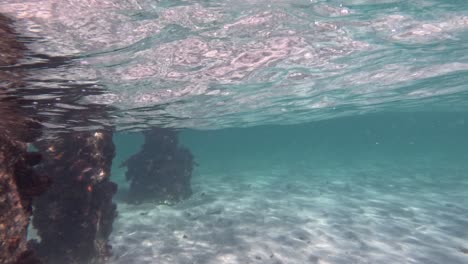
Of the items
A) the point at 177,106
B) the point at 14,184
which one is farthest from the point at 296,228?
the point at 14,184

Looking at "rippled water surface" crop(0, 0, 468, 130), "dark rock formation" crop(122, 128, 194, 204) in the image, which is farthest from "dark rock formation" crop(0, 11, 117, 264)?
"dark rock formation" crop(122, 128, 194, 204)

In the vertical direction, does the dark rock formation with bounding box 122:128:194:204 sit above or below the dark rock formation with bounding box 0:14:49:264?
below

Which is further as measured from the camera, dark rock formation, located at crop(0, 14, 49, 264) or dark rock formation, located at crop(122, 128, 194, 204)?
dark rock formation, located at crop(122, 128, 194, 204)

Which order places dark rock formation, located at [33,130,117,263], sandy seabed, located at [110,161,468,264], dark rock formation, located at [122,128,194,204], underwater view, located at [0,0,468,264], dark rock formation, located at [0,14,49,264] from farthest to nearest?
1. dark rock formation, located at [122,128,194,204]
2. sandy seabed, located at [110,161,468,264]
3. dark rock formation, located at [33,130,117,263]
4. underwater view, located at [0,0,468,264]
5. dark rock formation, located at [0,14,49,264]

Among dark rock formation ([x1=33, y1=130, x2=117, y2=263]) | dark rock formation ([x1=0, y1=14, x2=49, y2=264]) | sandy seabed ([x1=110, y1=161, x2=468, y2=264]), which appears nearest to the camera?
dark rock formation ([x1=0, y1=14, x2=49, y2=264])

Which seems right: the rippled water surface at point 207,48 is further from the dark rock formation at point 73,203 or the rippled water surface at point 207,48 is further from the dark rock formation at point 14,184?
the dark rock formation at point 73,203

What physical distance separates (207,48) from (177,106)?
7188mm

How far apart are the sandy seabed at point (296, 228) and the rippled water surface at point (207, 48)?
587 cm

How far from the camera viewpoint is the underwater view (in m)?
8.04

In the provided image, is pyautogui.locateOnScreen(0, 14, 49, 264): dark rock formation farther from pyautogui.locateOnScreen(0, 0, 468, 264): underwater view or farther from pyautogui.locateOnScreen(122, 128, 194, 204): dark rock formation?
pyautogui.locateOnScreen(122, 128, 194, 204): dark rock formation

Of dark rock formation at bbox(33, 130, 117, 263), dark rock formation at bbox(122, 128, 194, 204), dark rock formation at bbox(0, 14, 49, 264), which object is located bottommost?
dark rock formation at bbox(122, 128, 194, 204)

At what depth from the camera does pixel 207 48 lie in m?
11.8

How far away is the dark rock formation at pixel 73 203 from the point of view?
11.6 meters

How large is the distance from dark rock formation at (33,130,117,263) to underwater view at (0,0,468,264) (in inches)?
1.7
